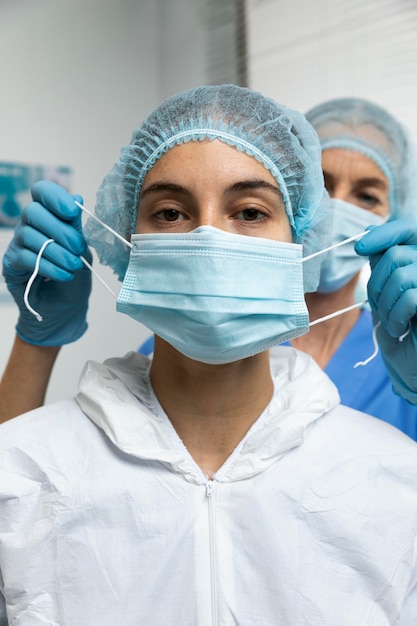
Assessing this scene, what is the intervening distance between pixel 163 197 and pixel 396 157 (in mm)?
939

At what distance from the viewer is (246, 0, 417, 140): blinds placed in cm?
223

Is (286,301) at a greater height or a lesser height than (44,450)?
greater

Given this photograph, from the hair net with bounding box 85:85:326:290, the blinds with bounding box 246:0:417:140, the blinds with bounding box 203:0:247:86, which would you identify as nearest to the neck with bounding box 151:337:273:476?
the hair net with bounding box 85:85:326:290

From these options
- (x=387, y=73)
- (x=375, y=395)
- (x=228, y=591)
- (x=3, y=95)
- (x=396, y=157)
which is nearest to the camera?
(x=228, y=591)

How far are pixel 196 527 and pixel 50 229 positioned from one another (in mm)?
651

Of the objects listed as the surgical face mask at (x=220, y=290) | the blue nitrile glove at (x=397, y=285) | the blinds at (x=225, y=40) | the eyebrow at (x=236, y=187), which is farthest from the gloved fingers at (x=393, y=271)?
the blinds at (x=225, y=40)

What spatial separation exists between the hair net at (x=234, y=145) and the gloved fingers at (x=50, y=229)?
7cm

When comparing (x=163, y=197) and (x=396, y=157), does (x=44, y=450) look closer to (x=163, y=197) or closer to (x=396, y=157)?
(x=163, y=197)

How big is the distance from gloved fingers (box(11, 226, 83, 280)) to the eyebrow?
0.81ft

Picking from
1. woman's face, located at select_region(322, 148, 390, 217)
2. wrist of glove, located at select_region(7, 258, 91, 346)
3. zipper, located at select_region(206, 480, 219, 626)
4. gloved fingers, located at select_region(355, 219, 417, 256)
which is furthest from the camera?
woman's face, located at select_region(322, 148, 390, 217)

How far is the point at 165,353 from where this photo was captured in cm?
117

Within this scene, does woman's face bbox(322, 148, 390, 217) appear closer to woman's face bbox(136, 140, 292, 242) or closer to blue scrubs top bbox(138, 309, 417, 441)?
blue scrubs top bbox(138, 309, 417, 441)

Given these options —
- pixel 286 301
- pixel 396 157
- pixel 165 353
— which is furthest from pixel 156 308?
pixel 396 157

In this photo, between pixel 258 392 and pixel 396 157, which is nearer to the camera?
pixel 258 392
